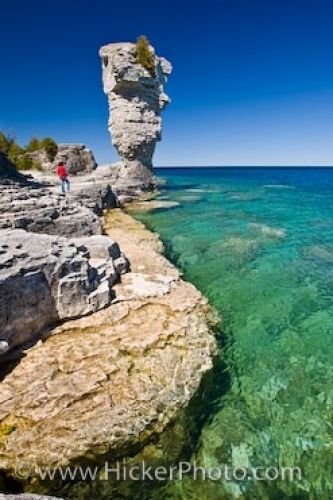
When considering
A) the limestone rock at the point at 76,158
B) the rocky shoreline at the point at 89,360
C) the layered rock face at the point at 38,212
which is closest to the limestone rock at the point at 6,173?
the layered rock face at the point at 38,212

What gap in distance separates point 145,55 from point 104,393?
133ft

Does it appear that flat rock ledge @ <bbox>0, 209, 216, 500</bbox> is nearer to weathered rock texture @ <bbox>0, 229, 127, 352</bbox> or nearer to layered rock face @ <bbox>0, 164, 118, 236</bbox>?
weathered rock texture @ <bbox>0, 229, 127, 352</bbox>

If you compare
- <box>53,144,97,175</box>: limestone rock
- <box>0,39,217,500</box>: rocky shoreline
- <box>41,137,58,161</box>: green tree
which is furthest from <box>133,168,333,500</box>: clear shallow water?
<box>41,137,58,161</box>: green tree

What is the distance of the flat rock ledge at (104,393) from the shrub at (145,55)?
1437 inches

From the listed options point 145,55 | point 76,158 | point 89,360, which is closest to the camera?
point 89,360

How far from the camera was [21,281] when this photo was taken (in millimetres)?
9234

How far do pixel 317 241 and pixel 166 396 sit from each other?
768 inches

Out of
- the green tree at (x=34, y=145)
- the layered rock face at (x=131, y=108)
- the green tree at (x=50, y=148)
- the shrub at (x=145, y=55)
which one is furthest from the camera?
the green tree at (x=34, y=145)

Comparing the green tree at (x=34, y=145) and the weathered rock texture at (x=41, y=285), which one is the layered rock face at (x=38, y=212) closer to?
the weathered rock texture at (x=41, y=285)

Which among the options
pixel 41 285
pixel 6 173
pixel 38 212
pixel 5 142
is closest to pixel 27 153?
pixel 5 142

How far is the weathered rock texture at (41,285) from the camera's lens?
8.93 metres

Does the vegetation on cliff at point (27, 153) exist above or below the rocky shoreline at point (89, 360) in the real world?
above

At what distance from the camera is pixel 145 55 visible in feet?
130

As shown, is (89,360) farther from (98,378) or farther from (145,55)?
(145,55)
